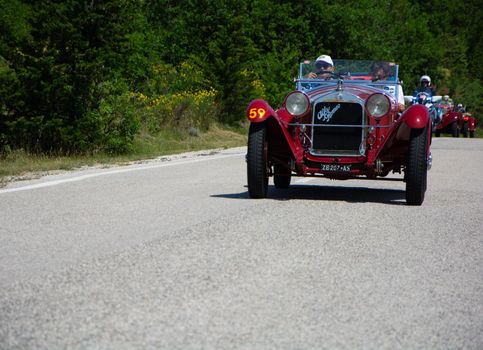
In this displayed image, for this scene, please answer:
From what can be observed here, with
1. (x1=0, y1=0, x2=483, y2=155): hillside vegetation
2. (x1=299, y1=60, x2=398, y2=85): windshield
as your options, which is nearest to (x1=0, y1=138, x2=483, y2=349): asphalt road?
(x1=299, y1=60, x2=398, y2=85): windshield

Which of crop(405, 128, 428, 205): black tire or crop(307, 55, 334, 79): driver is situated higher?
crop(307, 55, 334, 79): driver

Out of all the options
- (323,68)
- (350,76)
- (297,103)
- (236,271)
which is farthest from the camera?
(323,68)

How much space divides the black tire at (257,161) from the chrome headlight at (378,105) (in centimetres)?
121

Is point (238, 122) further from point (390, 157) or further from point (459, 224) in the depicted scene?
point (459, 224)

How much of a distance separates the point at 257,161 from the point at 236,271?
4312 mm

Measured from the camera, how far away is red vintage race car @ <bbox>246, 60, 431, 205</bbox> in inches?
398

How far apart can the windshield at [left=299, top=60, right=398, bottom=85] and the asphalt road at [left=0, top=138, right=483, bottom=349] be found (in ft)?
7.16

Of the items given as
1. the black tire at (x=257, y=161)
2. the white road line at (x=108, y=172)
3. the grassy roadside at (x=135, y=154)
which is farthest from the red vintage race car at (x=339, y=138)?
the grassy roadside at (x=135, y=154)

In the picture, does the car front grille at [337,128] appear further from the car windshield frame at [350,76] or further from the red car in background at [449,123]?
the red car in background at [449,123]

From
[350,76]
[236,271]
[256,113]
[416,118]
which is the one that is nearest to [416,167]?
[416,118]

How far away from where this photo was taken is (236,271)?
5895 millimetres

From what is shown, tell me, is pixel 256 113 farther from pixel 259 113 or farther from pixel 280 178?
pixel 280 178

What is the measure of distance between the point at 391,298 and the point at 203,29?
31478 millimetres

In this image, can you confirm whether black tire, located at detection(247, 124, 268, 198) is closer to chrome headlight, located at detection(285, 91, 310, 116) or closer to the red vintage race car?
the red vintage race car
